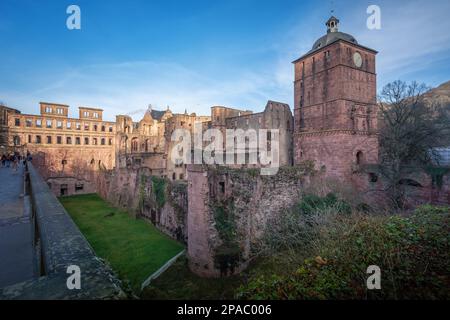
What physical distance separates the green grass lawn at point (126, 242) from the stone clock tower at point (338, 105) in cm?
1701

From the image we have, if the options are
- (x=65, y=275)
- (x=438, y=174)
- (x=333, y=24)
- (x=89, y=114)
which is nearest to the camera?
(x=65, y=275)

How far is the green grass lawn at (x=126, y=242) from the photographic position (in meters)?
13.1

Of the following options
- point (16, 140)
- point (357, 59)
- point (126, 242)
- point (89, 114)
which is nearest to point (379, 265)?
point (126, 242)

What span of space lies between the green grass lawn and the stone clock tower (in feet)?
55.8

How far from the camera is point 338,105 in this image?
21.2 meters

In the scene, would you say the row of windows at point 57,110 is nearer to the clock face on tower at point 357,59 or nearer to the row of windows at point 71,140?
the row of windows at point 71,140

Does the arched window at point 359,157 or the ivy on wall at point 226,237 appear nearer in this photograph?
the ivy on wall at point 226,237

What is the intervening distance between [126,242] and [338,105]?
2267 centimetres

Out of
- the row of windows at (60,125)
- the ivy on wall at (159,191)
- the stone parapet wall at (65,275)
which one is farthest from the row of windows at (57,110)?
the stone parapet wall at (65,275)

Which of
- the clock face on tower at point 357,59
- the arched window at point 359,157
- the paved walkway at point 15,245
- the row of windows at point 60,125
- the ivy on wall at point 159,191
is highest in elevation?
the clock face on tower at point 357,59

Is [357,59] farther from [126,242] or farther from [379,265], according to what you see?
[126,242]

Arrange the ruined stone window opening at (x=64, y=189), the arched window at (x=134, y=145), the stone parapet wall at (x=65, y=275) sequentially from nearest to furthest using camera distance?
the stone parapet wall at (x=65, y=275) → the ruined stone window opening at (x=64, y=189) → the arched window at (x=134, y=145)
